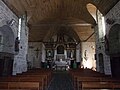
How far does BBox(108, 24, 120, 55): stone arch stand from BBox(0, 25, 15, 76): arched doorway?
19.5 ft

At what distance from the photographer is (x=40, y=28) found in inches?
738

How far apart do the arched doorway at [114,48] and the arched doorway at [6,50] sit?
5985mm

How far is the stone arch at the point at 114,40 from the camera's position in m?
8.27

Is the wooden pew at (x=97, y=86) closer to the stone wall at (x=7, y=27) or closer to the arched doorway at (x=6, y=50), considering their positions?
the stone wall at (x=7, y=27)

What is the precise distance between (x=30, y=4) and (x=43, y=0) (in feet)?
3.13

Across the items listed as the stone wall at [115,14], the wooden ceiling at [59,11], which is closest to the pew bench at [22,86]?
the wooden ceiling at [59,11]

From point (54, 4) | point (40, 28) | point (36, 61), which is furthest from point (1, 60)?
point (36, 61)

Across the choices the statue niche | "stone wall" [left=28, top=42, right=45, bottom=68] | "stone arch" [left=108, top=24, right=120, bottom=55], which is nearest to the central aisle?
"stone arch" [left=108, top=24, right=120, bottom=55]

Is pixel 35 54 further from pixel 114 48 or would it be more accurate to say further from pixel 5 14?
pixel 114 48

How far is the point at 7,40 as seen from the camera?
8.63 meters

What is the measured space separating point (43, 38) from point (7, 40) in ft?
41.1

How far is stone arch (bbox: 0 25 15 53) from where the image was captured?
8297 mm

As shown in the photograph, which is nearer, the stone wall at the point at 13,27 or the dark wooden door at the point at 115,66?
the stone wall at the point at 13,27

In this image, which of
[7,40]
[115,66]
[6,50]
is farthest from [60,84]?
[7,40]
